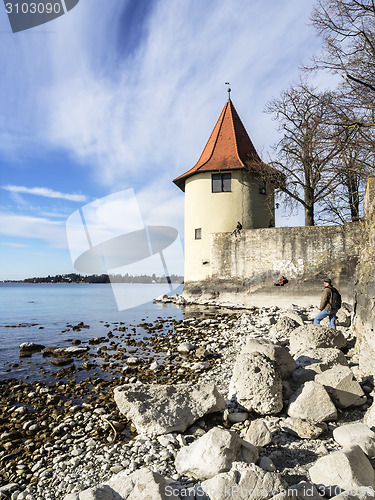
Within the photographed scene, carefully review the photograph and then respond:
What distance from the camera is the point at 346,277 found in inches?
642

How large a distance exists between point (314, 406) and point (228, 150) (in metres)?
21.2

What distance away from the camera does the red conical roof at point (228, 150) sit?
73.3 feet

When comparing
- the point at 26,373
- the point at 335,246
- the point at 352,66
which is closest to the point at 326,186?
the point at 335,246

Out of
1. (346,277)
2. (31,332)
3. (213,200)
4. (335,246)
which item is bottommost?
(31,332)

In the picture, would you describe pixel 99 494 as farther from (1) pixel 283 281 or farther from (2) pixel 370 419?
(1) pixel 283 281

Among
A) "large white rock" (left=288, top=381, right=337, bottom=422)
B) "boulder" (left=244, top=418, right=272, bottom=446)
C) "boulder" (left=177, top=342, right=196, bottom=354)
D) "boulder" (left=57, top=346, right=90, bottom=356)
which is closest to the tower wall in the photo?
"boulder" (left=177, top=342, right=196, bottom=354)

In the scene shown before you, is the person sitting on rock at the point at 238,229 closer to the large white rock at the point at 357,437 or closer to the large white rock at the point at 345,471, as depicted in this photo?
the large white rock at the point at 357,437

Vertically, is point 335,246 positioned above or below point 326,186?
below

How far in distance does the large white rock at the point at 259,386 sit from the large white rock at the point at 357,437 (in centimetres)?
95

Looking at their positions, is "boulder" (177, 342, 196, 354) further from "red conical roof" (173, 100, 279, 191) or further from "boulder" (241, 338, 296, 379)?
"red conical roof" (173, 100, 279, 191)

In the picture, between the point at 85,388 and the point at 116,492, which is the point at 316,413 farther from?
the point at 85,388

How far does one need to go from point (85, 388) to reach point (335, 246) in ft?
46.2

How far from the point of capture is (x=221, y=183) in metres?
22.2

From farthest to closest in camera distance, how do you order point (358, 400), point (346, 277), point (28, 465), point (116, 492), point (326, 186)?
point (326, 186), point (346, 277), point (358, 400), point (28, 465), point (116, 492)
